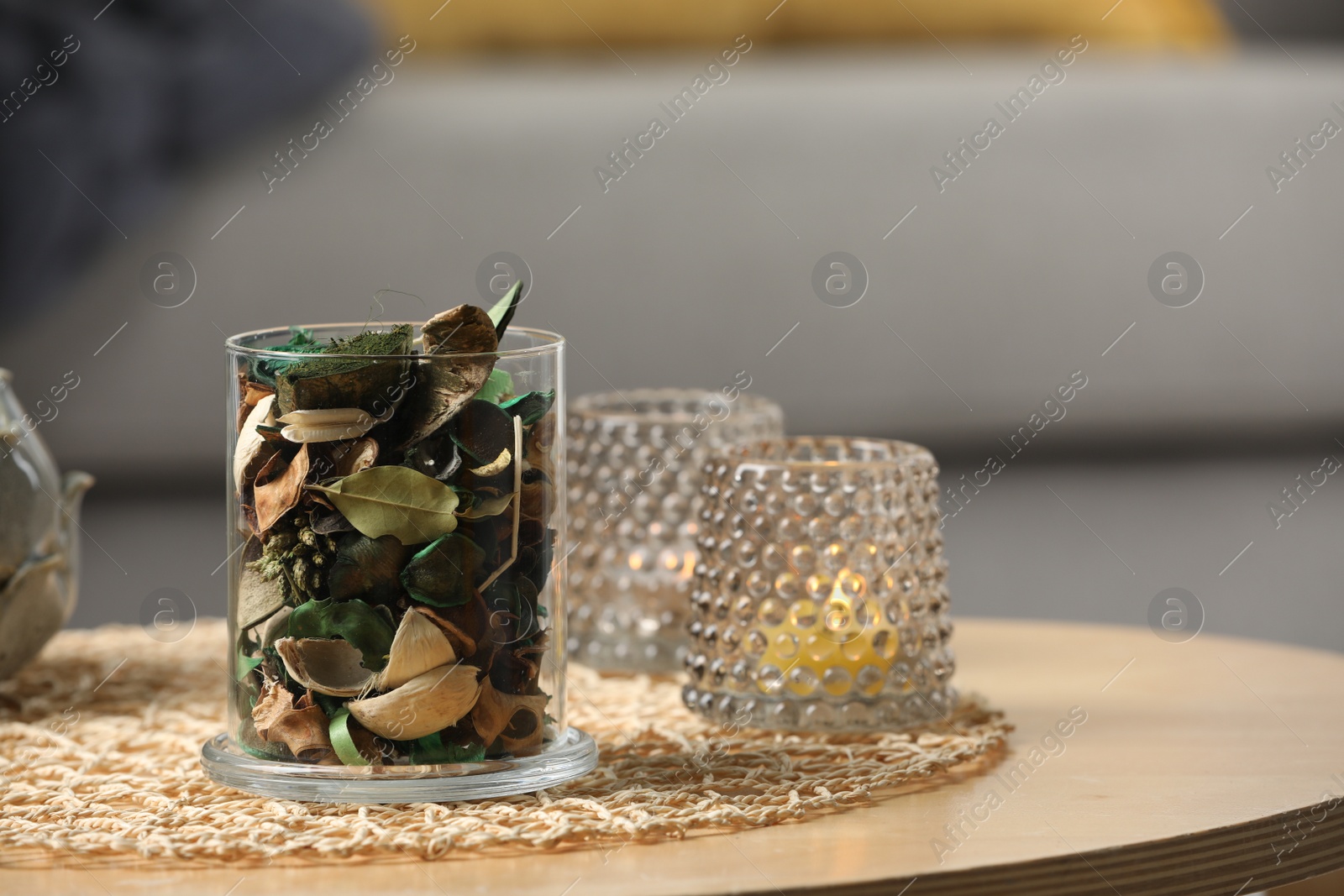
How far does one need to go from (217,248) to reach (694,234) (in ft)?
1.79

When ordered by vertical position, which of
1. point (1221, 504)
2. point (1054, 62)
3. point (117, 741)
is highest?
point (1054, 62)

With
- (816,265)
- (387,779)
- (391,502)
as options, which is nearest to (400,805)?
(387,779)

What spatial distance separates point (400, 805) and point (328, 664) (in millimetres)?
68

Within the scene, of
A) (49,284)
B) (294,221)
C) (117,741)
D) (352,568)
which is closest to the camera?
(352,568)

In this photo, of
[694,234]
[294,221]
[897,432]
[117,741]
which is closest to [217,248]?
[294,221]

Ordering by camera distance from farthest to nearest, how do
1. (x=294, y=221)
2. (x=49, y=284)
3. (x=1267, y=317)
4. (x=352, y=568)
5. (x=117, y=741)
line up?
(x=1267, y=317)
(x=294, y=221)
(x=49, y=284)
(x=117, y=741)
(x=352, y=568)

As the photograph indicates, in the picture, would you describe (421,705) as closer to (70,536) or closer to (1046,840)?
(1046,840)

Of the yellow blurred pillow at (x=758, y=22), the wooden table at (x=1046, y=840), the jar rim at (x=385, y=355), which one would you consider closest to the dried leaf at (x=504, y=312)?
the jar rim at (x=385, y=355)

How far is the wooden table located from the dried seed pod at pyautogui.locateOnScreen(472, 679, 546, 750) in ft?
0.28

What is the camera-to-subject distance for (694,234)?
5.83 feet

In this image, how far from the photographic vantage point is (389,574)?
63 centimetres

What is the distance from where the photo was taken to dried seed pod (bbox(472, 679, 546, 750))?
2.14 ft

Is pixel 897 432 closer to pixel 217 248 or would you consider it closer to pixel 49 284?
pixel 217 248

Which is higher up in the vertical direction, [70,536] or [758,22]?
[758,22]
